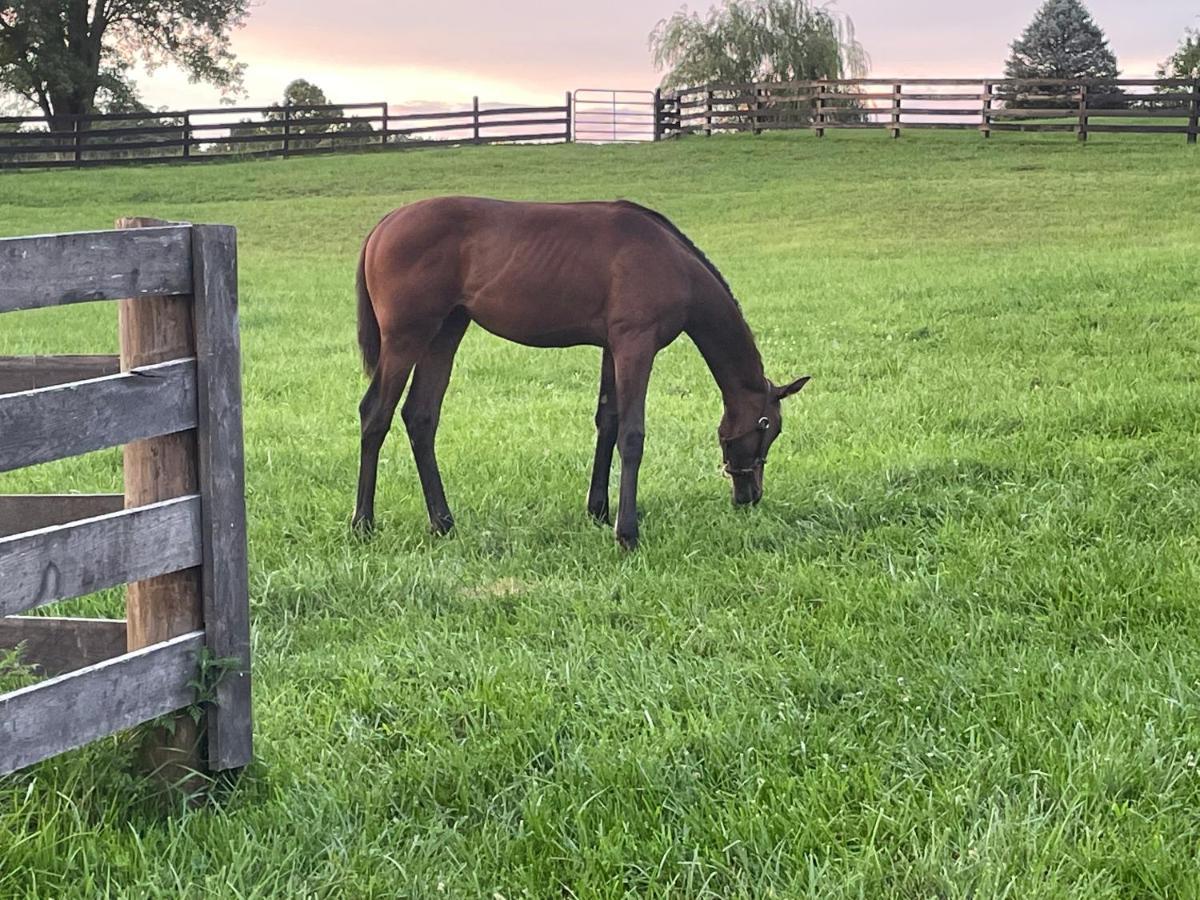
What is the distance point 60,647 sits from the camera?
3.64 metres

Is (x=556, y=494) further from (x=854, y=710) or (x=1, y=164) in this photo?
(x=1, y=164)

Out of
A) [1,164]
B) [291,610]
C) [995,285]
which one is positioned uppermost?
[1,164]

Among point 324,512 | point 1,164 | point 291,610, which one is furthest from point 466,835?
point 1,164

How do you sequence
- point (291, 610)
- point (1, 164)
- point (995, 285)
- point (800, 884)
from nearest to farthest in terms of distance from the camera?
point (800, 884)
point (291, 610)
point (995, 285)
point (1, 164)

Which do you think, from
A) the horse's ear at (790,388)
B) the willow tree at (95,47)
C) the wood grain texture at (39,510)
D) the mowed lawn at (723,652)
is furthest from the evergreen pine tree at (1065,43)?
the wood grain texture at (39,510)

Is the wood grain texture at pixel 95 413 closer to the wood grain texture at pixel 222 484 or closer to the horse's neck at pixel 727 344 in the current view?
the wood grain texture at pixel 222 484

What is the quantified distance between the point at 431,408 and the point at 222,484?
3.16m

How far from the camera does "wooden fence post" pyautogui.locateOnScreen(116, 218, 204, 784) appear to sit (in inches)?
122

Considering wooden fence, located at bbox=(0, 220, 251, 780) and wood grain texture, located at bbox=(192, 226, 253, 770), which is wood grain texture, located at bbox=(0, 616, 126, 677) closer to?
wooden fence, located at bbox=(0, 220, 251, 780)

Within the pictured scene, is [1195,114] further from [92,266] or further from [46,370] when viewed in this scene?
[92,266]

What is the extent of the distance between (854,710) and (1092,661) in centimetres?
85

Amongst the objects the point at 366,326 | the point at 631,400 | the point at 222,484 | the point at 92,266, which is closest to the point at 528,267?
the point at 631,400

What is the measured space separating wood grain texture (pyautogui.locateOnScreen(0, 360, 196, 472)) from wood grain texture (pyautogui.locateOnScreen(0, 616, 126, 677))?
86 cm

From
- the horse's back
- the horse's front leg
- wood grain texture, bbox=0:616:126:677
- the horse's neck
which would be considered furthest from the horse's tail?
wood grain texture, bbox=0:616:126:677
